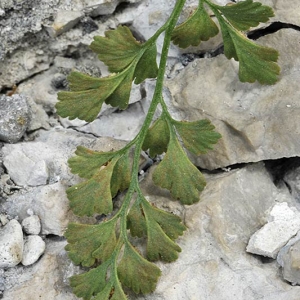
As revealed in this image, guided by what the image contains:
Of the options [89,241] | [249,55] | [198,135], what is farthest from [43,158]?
[249,55]

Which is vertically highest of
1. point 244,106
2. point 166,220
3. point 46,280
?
point 244,106

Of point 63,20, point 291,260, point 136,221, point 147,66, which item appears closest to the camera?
point 291,260

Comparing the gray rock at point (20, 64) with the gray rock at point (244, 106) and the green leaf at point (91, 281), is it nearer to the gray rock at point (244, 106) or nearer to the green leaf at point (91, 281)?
the gray rock at point (244, 106)

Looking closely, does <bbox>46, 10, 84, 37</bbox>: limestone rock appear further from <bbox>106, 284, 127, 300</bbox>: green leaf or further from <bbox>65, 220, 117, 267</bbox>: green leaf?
<bbox>106, 284, 127, 300</bbox>: green leaf

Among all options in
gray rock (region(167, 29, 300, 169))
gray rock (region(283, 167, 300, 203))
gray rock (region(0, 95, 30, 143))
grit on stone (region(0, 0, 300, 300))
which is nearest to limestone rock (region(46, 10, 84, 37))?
grit on stone (region(0, 0, 300, 300))

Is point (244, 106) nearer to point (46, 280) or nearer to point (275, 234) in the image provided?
point (275, 234)

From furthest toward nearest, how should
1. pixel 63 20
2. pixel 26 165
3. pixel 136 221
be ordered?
pixel 63 20
pixel 26 165
pixel 136 221

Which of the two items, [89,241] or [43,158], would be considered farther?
[43,158]
